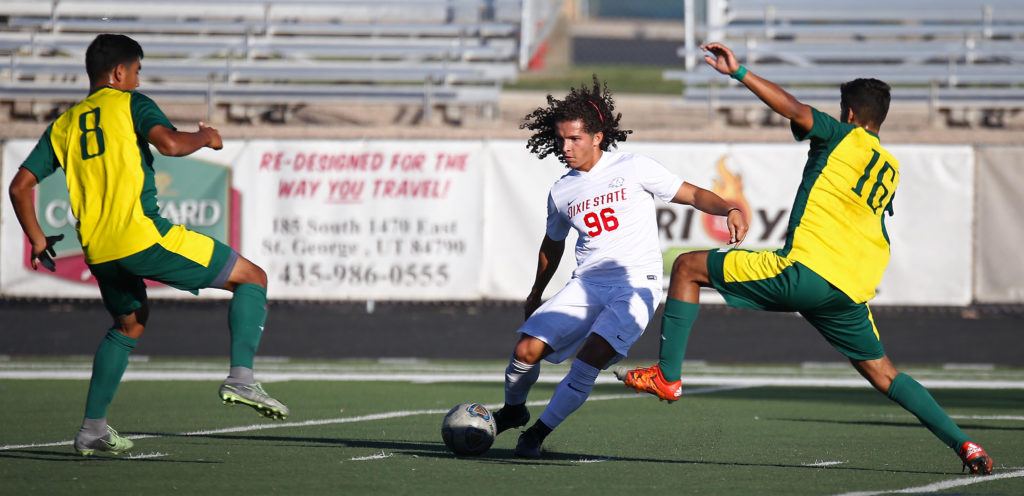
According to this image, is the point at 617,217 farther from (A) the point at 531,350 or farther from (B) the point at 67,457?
(B) the point at 67,457

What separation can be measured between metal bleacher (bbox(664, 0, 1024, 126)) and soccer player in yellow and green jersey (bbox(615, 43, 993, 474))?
11.5 m

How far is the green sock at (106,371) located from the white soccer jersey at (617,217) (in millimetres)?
2483

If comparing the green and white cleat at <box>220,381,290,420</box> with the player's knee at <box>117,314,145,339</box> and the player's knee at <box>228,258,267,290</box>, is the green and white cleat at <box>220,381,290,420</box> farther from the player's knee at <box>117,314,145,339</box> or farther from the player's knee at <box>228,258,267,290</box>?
the player's knee at <box>117,314,145,339</box>

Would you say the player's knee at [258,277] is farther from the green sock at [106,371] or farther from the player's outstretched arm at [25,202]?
the player's outstretched arm at [25,202]

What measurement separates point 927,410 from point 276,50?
Result: 46.9 ft

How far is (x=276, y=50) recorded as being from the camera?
1889 cm

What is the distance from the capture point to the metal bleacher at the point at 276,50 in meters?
18.0

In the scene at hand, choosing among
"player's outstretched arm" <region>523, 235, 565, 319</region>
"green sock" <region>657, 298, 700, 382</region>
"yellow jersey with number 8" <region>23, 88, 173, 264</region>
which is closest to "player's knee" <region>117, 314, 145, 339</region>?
"yellow jersey with number 8" <region>23, 88, 173, 264</region>

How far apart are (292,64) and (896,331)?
9.39m

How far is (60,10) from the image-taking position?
65.2 ft

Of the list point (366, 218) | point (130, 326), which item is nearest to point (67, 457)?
point (130, 326)

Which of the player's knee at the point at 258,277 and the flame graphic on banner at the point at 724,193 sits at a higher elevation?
the player's knee at the point at 258,277

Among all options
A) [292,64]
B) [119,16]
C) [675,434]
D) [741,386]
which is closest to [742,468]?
[675,434]

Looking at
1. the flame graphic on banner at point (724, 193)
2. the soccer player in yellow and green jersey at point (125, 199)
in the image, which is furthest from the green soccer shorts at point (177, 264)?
the flame graphic on banner at point (724, 193)
